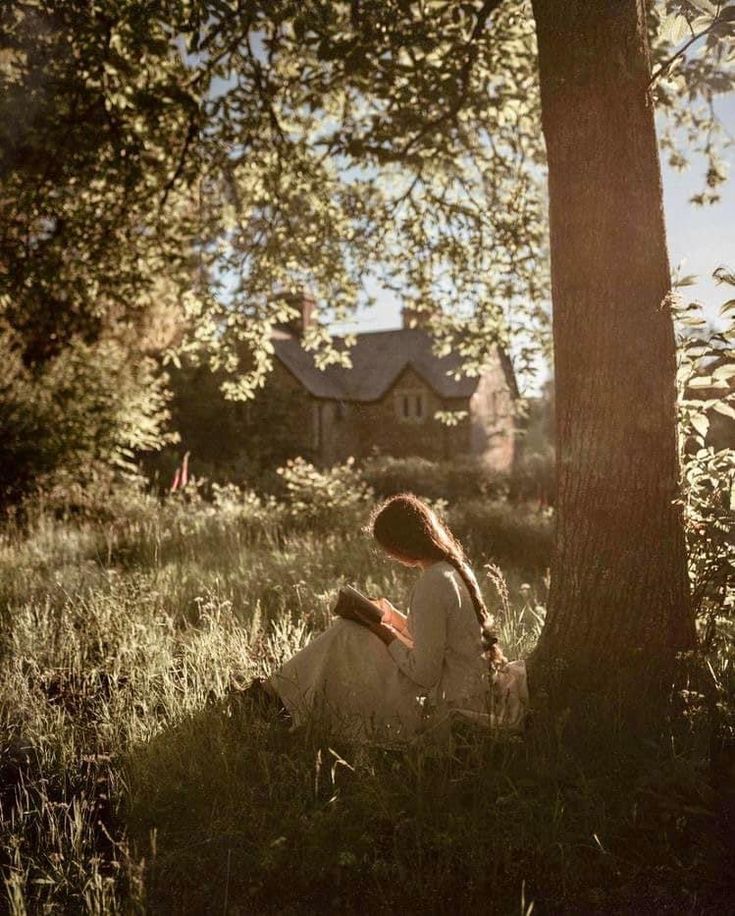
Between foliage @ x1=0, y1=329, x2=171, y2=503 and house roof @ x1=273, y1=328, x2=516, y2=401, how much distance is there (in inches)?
762

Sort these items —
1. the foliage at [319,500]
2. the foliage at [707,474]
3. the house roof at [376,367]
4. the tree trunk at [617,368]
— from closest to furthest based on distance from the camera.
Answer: the foliage at [707,474]
the tree trunk at [617,368]
the foliage at [319,500]
the house roof at [376,367]

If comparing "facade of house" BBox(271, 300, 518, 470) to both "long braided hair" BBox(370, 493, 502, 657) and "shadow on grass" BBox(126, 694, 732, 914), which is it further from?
"shadow on grass" BBox(126, 694, 732, 914)

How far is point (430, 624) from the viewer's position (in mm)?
3787

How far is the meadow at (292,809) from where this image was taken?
9.26 ft

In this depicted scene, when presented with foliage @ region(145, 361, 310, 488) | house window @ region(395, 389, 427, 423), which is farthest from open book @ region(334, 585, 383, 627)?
house window @ region(395, 389, 427, 423)

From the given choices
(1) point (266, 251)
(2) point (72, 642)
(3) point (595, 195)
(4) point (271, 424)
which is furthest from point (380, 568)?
(4) point (271, 424)

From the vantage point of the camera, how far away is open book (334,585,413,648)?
4.11 m

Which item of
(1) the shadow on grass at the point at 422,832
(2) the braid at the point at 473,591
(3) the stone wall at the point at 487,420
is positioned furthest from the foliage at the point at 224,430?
(1) the shadow on grass at the point at 422,832

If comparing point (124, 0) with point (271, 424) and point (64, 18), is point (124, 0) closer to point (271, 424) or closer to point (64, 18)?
point (64, 18)

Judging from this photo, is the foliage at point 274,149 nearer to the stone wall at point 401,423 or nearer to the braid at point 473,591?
the braid at point 473,591

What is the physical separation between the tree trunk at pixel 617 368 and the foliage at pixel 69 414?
9868 mm

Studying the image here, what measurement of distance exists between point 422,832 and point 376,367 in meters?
33.9

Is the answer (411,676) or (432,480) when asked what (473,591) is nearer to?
(411,676)

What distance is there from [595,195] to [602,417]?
1.25 meters
